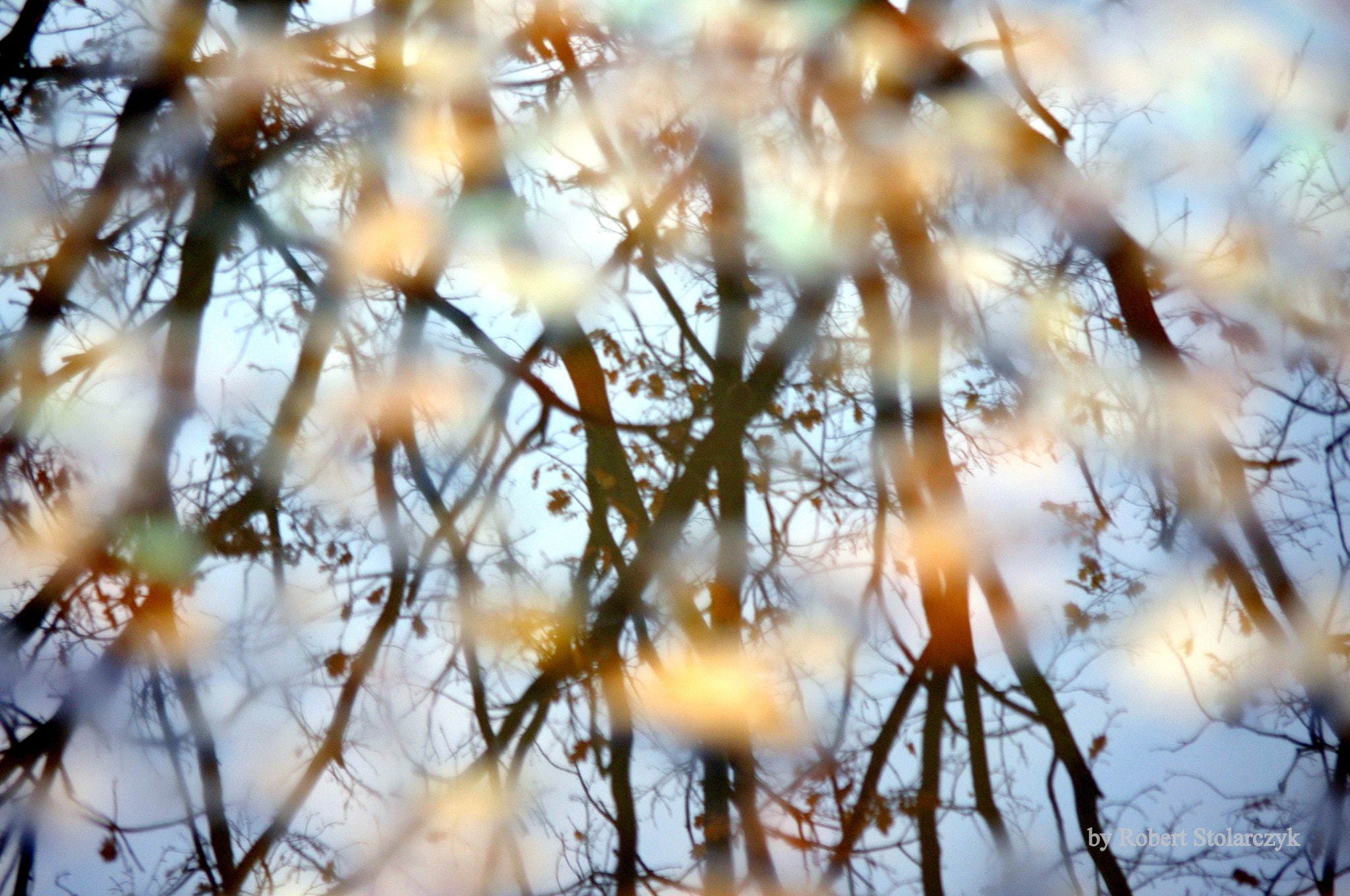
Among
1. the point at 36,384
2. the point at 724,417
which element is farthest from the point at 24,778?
the point at 724,417

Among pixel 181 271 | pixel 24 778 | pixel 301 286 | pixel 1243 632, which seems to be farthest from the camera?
pixel 301 286

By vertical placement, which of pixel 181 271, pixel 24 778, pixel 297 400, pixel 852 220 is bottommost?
pixel 24 778

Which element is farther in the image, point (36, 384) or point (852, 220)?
point (852, 220)

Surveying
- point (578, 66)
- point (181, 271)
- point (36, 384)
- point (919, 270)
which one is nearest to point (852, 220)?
point (919, 270)

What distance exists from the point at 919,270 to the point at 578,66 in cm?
161

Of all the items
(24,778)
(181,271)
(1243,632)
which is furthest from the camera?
(181,271)

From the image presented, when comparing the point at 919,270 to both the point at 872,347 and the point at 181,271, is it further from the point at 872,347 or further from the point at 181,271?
the point at 181,271

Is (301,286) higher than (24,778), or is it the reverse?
(301,286)

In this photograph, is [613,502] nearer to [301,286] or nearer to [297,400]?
[297,400]

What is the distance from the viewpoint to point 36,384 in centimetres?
325

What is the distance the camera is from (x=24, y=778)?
3.03 meters

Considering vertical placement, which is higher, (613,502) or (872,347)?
(872,347)

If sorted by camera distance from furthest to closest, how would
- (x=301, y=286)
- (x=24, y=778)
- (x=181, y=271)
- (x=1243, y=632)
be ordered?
(x=301, y=286)
(x=181, y=271)
(x=1243, y=632)
(x=24, y=778)

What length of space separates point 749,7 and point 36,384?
3.03 m
